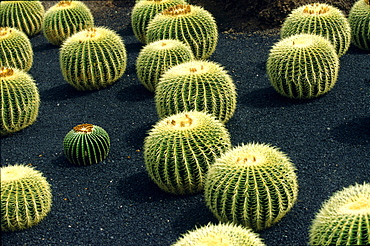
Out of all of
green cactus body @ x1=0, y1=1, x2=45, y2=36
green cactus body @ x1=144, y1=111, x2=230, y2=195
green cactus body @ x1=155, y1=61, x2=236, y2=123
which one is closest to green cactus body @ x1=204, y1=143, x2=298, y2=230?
green cactus body @ x1=144, y1=111, x2=230, y2=195

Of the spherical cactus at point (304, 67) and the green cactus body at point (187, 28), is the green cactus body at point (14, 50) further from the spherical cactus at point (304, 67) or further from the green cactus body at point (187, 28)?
the spherical cactus at point (304, 67)

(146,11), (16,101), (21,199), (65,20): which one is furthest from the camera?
(65,20)

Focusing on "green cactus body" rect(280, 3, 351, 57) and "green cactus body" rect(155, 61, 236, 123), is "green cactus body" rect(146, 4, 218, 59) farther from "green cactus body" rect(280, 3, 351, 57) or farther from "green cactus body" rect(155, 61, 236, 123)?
"green cactus body" rect(155, 61, 236, 123)

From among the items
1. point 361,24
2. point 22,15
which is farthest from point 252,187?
point 22,15

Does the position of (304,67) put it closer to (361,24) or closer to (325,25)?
(325,25)

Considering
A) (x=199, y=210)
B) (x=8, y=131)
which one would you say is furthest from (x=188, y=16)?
(x=199, y=210)

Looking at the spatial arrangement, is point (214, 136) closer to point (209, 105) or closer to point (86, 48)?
point (209, 105)
